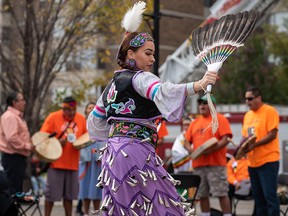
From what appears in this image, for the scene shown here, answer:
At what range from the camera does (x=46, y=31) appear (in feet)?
59.6

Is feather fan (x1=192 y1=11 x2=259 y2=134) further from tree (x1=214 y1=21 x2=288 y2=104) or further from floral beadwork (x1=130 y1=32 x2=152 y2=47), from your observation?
tree (x1=214 y1=21 x2=288 y2=104)

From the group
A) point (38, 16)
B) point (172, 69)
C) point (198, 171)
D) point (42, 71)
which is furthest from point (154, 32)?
point (172, 69)

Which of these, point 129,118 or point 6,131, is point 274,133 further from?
point 129,118

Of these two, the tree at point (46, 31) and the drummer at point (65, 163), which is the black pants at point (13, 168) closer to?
the drummer at point (65, 163)

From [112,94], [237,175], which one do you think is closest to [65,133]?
[237,175]

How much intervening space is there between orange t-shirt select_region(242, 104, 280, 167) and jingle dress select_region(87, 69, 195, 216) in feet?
15.0

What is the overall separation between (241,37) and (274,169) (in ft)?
17.0

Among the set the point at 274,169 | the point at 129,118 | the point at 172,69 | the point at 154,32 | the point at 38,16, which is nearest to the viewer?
the point at 129,118

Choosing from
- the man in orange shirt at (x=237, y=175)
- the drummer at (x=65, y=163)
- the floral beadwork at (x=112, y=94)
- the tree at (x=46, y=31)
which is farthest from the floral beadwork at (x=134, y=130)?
the tree at (x=46, y=31)

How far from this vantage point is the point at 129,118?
244 inches

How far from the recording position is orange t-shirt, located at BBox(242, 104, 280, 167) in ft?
35.2

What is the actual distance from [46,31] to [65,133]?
21.8 feet

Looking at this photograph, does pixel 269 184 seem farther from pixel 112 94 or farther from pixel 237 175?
pixel 112 94

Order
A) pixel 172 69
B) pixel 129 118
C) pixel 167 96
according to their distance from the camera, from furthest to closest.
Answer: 1. pixel 172 69
2. pixel 129 118
3. pixel 167 96
